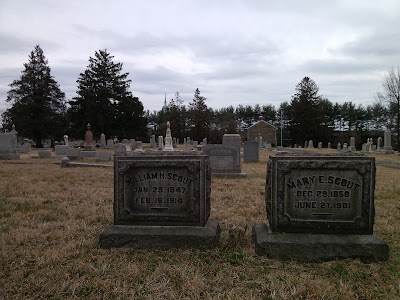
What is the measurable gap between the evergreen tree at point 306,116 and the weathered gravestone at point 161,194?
5823 centimetres

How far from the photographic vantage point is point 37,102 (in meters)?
43.8

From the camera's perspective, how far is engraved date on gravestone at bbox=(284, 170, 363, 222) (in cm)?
385

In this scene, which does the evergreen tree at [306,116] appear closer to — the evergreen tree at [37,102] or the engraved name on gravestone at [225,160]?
the evergreen tree at [37,102]

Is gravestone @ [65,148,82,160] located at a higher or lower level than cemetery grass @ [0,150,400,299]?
higher

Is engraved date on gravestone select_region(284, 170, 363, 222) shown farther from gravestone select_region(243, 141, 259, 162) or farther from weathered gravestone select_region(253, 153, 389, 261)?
gravestone select_region(243, 141, 259, 162)

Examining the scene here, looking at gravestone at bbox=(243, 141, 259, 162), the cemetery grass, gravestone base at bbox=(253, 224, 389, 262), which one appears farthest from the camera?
gravestone at bbox=(243, 141, 259, 162)

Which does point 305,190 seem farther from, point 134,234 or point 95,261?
point 95,261

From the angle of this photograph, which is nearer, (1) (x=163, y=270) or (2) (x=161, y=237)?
(1) (x=163, y=270)

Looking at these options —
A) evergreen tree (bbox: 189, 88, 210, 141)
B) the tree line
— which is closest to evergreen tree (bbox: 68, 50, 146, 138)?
the tree line

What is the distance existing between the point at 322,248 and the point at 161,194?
6.42 ft

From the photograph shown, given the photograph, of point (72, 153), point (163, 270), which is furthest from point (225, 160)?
point (72, 153)

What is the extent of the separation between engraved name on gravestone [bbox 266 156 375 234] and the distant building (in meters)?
57.4

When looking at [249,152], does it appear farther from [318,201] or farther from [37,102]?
[37,102]

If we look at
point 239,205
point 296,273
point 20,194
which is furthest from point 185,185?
point 20,194
